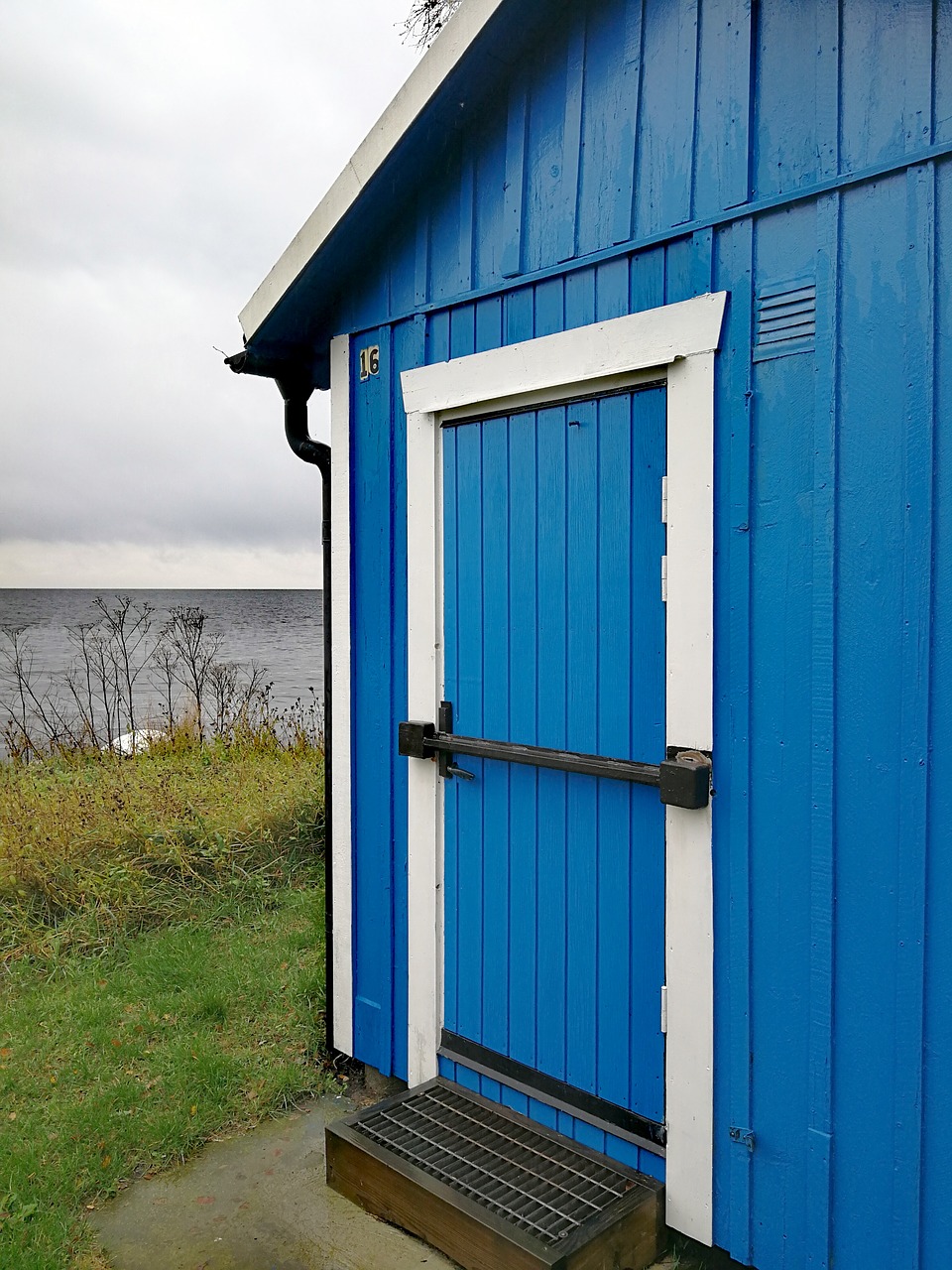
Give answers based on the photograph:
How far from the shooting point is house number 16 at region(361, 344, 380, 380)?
3349 mm

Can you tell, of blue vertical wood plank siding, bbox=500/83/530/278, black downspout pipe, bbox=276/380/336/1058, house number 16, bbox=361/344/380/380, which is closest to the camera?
blue vertical wood plank siding, bbox=500/83/530/278

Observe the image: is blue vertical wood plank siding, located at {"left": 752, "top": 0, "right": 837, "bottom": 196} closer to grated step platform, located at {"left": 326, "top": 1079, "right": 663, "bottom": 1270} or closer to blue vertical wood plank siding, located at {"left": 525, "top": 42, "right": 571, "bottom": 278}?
blue vertical wood plank siding, located at {"left": 525, "top": 42, "right": 571, "bottom": 278}

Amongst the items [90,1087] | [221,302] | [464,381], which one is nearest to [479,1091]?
[90,1087]

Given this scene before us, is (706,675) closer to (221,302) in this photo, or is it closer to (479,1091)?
(479,1091)

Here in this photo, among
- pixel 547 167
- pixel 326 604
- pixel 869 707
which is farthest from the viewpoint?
pixel 326 604

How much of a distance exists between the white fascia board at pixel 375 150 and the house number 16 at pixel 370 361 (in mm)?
372

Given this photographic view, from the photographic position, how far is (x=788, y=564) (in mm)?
2225

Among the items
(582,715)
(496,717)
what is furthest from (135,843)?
(582,715)

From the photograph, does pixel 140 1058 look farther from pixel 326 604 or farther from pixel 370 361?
pixel 370 361

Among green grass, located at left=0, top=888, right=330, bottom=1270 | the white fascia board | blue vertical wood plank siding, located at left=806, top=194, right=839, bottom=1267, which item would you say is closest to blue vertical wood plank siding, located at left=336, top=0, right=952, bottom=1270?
blue vertical wood plank siding, located at left=806, top=194, right=839, bottom=1267

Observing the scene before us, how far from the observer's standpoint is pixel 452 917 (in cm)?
314

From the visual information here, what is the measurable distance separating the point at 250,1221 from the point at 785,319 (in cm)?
308

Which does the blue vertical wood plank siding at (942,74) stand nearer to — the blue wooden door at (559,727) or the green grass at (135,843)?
the blue wooden door at (559,727)

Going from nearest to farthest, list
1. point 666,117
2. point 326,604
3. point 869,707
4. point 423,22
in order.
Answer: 1. point 869,707
2. point 666,117
3. point 326,604
4. point 423,22
